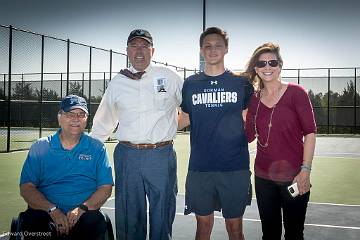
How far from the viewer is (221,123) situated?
3.64 m

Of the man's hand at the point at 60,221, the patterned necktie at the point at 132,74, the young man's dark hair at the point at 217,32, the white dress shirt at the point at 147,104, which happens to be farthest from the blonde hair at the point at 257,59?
the man's hand at the point at 60,221

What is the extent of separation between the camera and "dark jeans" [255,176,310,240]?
10.9 ft

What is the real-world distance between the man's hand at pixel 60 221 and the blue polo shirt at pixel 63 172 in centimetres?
16

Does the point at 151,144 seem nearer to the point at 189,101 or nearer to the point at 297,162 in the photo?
the point at 189,101

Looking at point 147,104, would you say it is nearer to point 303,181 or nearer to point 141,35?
point 141,35

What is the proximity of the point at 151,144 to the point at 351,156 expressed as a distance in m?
11.2

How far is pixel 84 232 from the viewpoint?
3.42 metres

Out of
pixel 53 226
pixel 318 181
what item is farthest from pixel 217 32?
pixel 318 181

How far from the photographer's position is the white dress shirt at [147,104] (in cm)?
382

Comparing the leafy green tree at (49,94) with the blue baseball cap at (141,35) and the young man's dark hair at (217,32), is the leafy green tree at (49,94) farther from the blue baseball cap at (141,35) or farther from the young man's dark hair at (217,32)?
the young man's dark hair at (217,32)

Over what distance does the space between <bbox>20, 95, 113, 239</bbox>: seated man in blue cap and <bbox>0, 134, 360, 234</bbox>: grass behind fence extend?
1.68 meters

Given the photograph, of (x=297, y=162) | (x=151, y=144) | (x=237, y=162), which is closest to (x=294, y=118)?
(x=297, y=162)

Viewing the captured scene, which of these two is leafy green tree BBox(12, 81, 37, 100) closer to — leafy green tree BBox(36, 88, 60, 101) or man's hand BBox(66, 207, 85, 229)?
leafy green tree BBox(36, 88, 60, 101)

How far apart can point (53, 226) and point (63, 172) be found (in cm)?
45
